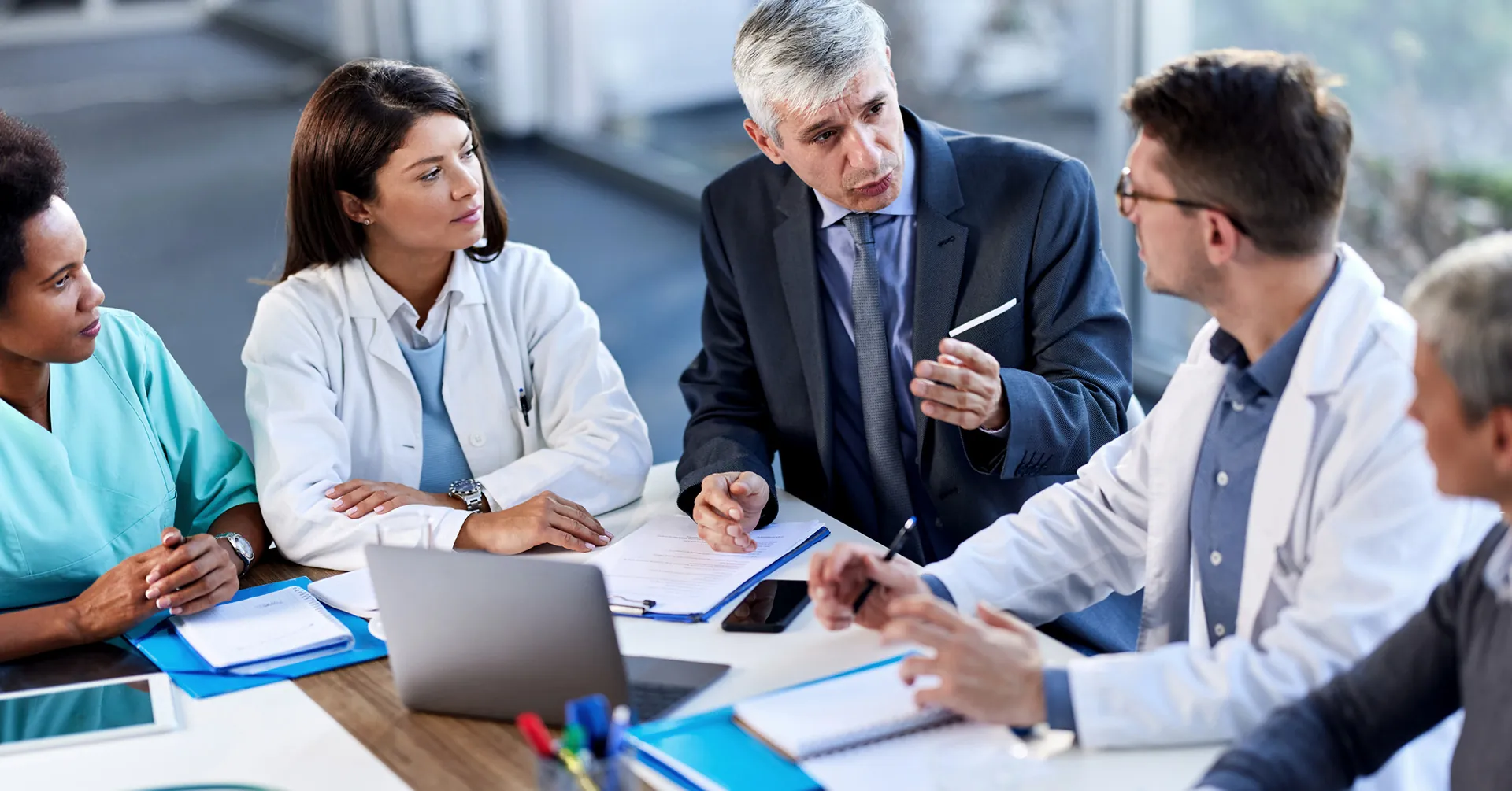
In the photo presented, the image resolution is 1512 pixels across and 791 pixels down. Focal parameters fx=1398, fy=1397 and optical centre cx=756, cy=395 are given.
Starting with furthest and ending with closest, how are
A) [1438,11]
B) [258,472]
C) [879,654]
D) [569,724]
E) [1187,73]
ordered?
[1438,11], [258,472], [879,654], [1187,73], [569,724]

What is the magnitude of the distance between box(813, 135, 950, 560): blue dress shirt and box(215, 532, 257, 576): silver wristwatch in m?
1.01

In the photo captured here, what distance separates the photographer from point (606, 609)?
5.08 ft

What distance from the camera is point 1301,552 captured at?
1.61 meters

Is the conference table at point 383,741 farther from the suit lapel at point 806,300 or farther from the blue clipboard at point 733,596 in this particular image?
the suit lapel at point 806,300

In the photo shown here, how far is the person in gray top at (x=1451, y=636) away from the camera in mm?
1243

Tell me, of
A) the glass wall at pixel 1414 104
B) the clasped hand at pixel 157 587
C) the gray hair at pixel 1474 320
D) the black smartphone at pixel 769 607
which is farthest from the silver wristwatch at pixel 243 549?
the glass wall at pixel 1414 104

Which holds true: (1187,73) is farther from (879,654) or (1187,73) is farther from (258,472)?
(258,472)

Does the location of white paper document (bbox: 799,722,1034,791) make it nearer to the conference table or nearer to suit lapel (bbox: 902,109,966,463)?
the conference table

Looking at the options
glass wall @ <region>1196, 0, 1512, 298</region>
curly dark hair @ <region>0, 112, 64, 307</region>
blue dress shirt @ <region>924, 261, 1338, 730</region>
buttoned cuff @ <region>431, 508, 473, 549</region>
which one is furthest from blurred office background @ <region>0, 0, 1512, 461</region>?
buttoned cuff @ <region>431, 508, 473, 549</region>

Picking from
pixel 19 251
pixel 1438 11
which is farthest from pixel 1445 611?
pixel 1438 11

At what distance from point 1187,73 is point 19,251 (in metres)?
1.62

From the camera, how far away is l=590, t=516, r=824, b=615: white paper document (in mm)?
1955

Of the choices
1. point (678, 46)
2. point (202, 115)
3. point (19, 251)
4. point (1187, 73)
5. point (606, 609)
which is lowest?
point (202, 115)

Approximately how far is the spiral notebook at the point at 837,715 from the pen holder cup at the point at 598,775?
260mm
